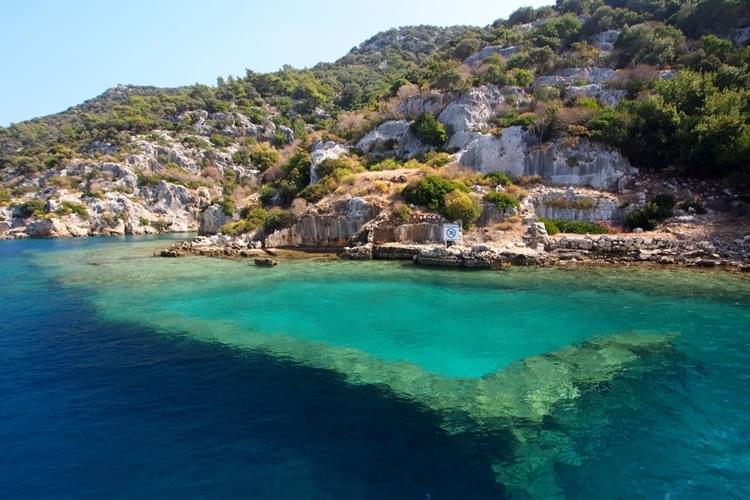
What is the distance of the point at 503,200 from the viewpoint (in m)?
31.9

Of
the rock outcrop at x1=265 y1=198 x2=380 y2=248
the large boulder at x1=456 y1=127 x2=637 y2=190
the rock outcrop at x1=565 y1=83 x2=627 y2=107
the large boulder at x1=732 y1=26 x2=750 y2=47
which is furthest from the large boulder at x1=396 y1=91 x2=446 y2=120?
the large boulder at x1=732 y1=26 x2=750 y2=47

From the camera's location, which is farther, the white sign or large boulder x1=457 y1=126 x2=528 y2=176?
large boulder x1=457 y1=126 x2=528 y2=176

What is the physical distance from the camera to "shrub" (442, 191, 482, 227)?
1223 inches

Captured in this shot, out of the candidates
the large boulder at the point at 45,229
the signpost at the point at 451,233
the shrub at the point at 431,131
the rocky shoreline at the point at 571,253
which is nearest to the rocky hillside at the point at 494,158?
the shrub at the point at 431,131

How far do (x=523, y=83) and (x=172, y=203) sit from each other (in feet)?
206

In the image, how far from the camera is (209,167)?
83.2 m

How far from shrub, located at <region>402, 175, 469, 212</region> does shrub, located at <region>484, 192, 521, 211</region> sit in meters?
2.24

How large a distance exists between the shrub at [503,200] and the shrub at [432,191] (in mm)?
2237

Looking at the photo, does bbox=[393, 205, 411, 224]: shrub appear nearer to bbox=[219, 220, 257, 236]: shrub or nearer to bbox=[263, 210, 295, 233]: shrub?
bbox=[263, 210, 295, 233]: shrub

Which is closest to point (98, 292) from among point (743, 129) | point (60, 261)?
point (60, 261)

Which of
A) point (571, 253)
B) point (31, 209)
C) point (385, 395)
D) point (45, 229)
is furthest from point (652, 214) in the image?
point (31, 209)

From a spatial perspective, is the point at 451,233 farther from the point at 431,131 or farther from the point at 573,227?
the point at 431,131

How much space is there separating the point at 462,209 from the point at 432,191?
3.08m

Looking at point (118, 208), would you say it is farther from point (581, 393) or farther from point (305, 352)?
point (581, 393)
